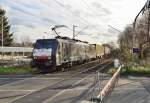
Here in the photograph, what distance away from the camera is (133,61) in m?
46.2

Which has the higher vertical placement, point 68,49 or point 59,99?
point 68,49

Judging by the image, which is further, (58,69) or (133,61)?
(133,61)

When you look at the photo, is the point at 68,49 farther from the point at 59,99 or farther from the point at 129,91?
the point at 59,99

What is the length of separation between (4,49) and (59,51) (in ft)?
159

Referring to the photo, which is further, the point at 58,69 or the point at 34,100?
the point at 58,69

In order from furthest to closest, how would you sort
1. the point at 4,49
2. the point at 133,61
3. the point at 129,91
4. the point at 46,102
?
the point at 4,49, the point at 133,61, the point at 129,91, the point at 46,102

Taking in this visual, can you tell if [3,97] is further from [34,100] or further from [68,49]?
[68,49]

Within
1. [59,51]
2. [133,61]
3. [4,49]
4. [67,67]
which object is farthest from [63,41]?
[4,49]

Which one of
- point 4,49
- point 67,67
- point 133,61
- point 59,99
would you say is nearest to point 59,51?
point 67,67

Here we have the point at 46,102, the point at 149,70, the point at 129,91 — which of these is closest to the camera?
the point at 46,102

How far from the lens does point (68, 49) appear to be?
4494cm

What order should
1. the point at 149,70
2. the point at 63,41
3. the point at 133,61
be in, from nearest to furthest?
the point at 149,70 → the point at 63,41 → the point at 133,61

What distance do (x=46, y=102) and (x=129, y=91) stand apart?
6.11 m

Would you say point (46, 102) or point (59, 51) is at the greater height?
point (59, 51)
